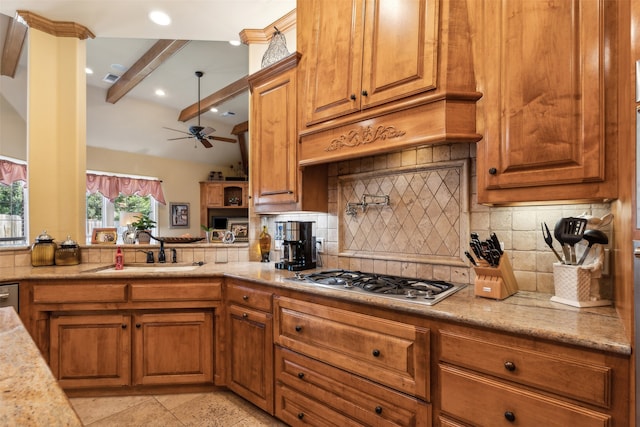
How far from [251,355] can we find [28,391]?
159 cm

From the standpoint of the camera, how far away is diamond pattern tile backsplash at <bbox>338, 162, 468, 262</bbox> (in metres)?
1.88

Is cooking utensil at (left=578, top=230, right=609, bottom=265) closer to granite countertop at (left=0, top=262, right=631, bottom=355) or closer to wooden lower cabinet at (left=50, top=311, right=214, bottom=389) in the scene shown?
granite countertop at (left=0, top=262, right=631, bottom=355)

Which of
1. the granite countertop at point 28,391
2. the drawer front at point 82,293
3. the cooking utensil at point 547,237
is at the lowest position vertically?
the drawer front at point 82,293

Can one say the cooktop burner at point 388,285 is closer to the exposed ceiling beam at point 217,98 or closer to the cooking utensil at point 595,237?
the cooking utensil at point 595,237

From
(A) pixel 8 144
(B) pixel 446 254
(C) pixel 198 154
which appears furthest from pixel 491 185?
(C) pixel 198 154

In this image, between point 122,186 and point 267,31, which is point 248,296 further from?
point 122,186

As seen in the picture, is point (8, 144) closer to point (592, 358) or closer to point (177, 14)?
point (177, 14)

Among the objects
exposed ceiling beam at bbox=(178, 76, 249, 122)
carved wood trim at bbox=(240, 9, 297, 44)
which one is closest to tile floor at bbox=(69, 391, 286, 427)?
carved wood trim at bbox=(240, 9, 297, 44)

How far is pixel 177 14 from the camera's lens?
2764 mm

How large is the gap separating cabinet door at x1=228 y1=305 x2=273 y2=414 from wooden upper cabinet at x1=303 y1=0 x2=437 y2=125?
1340 mm

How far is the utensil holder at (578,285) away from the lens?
1320 millimetres

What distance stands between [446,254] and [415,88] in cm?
94

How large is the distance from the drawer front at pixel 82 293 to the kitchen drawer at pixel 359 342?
1.19 meters

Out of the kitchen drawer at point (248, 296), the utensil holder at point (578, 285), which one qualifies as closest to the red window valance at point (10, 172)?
the kitchen drawer at point (248, 296)
